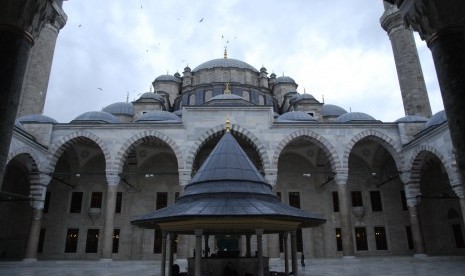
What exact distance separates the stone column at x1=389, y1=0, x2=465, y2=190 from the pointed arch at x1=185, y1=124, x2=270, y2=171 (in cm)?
1310

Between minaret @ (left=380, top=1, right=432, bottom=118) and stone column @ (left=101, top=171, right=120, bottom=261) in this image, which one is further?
minaret @ (left=380, top=1, right=432, bottom=118)

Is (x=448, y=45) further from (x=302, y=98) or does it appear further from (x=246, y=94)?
(x=246, y=94)

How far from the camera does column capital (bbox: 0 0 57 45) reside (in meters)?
3.04

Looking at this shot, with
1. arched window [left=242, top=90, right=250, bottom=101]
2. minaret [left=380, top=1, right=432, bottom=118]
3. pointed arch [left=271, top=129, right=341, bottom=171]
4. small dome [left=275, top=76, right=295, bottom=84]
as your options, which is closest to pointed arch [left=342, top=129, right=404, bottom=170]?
pointed arch [left=271, top=129, right=341, bottom=171]

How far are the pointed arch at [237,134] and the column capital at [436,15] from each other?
42.9ft

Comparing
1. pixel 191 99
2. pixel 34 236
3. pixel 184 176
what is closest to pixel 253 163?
pixel 184 176

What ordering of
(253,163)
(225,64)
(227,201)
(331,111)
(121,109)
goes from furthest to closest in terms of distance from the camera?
(225,64), (331,111), (121,109), (253,163), (227,201)

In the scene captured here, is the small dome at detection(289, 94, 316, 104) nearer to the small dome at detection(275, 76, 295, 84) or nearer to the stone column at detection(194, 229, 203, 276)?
the small dome at detection(275, 76, 295, 84)

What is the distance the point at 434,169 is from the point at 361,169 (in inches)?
143

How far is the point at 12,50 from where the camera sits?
303cm

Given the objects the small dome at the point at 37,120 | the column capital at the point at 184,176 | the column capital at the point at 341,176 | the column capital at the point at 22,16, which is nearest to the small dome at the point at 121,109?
the small dome at the point at 37,120

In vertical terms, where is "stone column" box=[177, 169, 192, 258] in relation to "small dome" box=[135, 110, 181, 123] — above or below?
below

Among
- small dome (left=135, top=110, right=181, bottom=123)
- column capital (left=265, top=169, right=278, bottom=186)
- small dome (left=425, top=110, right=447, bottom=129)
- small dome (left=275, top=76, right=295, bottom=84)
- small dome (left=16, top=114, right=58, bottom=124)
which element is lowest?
column capital (left=265, top=169, right=278, bottom=186)

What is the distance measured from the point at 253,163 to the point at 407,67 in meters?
12.4
